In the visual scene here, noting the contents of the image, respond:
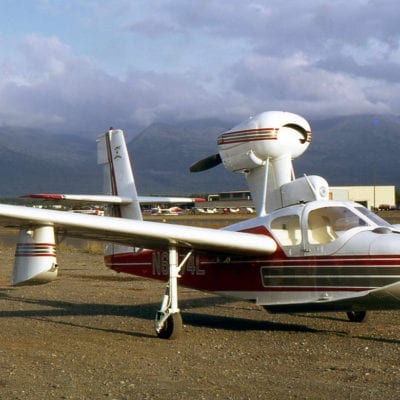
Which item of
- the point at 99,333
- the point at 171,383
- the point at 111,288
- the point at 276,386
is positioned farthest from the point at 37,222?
the point at 111,288

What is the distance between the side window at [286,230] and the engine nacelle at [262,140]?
5.95ft

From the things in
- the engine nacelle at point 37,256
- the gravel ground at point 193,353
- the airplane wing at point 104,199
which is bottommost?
the gravel ground at point 193,353

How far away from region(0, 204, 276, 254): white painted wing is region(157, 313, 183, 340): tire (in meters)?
1.21

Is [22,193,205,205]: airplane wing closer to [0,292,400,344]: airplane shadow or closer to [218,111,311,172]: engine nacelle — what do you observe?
[218,111,311,172]: engine nacelle

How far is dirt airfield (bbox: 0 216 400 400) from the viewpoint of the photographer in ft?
26.9

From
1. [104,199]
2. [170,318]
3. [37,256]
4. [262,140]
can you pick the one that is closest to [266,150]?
[262,140]

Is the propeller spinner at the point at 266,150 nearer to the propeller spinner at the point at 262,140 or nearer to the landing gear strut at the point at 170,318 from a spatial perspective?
the propeller spinner at the point at 262,140

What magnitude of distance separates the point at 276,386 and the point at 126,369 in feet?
6.77

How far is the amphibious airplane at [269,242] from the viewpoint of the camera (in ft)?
36.4

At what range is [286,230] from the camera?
12.3 meters

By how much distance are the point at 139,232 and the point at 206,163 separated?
3.89m

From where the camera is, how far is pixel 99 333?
12.5 m

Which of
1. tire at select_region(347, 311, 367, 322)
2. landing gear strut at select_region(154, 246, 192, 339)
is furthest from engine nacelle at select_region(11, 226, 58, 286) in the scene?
tire at select_region(347, 311, 367, 322)

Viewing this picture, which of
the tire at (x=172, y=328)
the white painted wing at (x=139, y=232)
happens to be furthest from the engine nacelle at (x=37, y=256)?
the tire at (x=172, y=328)
